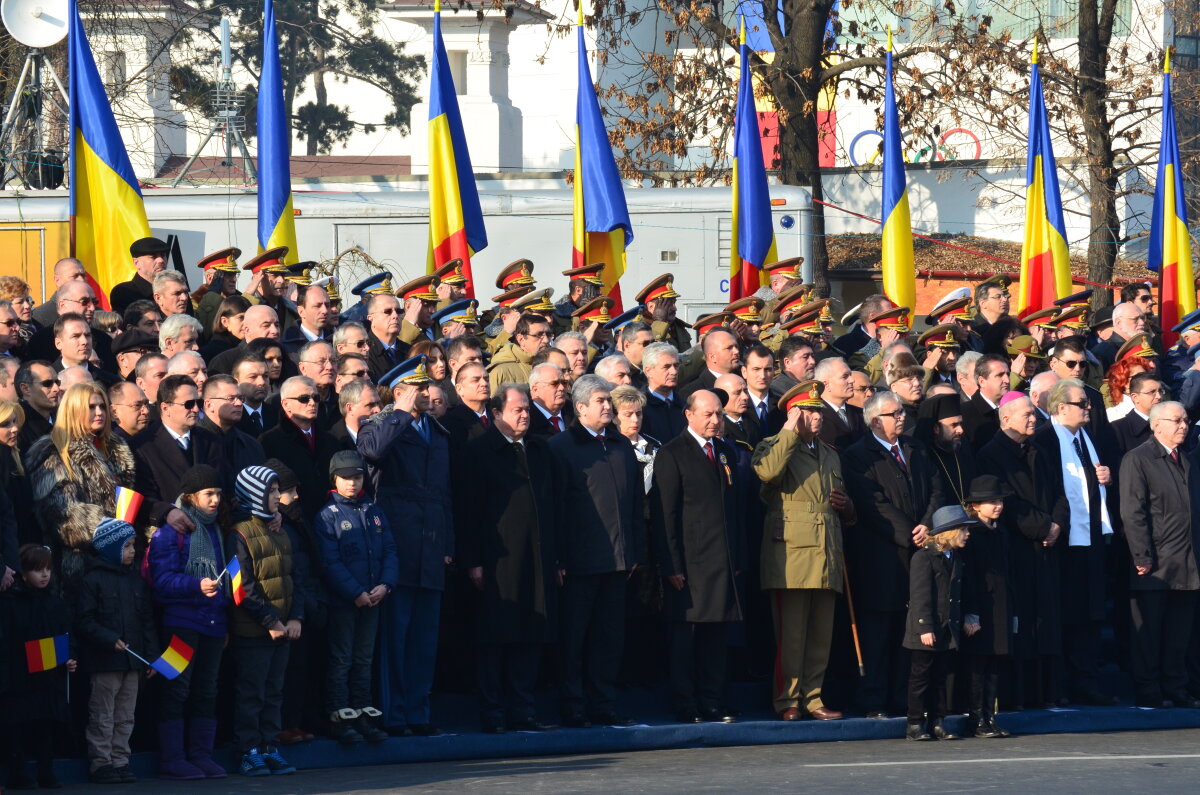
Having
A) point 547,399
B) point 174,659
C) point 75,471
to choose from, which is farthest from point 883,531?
point 75,471

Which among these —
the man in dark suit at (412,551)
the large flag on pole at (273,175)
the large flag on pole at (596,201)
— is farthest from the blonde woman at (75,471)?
the large flag on pole at (596,201)

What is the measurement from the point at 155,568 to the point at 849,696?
175 inches

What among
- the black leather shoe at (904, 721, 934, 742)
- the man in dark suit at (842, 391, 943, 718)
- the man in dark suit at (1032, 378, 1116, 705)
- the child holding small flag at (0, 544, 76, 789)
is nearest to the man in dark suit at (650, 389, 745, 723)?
the man in dark suit at (842, 391, 943, 718)

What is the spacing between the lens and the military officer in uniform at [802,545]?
36.2 ft

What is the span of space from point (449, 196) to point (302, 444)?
581 centimetres

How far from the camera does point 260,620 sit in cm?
951

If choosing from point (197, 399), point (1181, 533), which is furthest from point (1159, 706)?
point (197, 399)

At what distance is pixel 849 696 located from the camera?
11.7 meters

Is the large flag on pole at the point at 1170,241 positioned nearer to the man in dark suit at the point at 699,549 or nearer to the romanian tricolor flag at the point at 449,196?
the romanian tricolor flag at the point at 449,196

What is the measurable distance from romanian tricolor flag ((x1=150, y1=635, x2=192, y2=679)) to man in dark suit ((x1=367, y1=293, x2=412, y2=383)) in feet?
10.4

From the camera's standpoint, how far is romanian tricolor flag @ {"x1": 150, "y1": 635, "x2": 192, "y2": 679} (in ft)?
30.1

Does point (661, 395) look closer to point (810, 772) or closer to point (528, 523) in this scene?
point (528, 523)

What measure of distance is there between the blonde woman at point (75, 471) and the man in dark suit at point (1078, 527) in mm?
5754

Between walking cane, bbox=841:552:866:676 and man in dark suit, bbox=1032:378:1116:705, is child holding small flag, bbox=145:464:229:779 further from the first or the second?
man in dark suit, bbox=1032:378:1116:705
